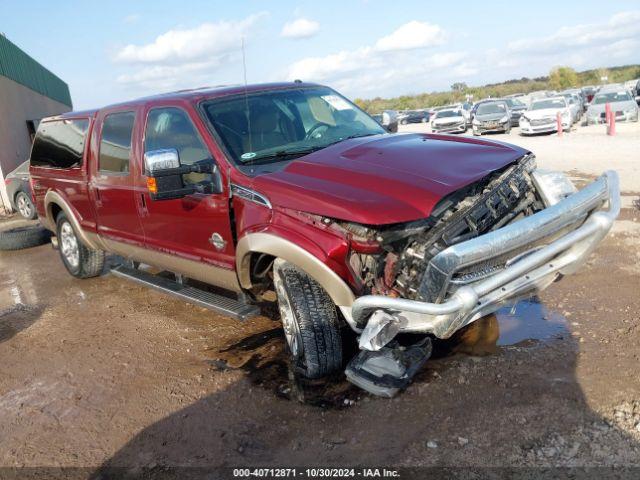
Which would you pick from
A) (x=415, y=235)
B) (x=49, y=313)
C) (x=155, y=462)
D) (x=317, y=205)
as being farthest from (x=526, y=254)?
(x=49, y=313)

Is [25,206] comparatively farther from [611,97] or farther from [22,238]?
[611,97]

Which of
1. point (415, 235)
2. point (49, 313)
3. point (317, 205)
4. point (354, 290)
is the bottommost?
point (49, 313)

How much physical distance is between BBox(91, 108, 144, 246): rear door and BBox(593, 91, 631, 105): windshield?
23.3 m

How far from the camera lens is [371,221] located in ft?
9.84

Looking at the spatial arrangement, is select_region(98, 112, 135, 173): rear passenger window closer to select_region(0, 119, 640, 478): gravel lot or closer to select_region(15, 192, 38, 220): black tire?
select_region(0, 119, 640, 478): gravel lot

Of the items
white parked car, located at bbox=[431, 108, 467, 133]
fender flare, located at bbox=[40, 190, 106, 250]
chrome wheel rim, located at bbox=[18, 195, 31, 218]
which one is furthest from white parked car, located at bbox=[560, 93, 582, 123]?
fender flare, located at bbox=[40, 190, 106, 250]

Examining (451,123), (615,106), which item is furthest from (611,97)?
(451,123)

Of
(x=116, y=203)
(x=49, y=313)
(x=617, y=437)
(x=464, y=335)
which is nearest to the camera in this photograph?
(x=617, y=437)

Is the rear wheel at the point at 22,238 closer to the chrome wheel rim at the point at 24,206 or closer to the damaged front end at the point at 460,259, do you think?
the chrome wheel rim at the point at 24,206

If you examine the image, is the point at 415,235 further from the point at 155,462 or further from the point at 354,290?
the point at 155,462

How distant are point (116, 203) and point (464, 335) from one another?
133 inches

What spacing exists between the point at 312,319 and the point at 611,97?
24.4 m

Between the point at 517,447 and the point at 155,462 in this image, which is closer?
the point at 517,447

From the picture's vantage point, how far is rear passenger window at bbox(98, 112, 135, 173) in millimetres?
5020
